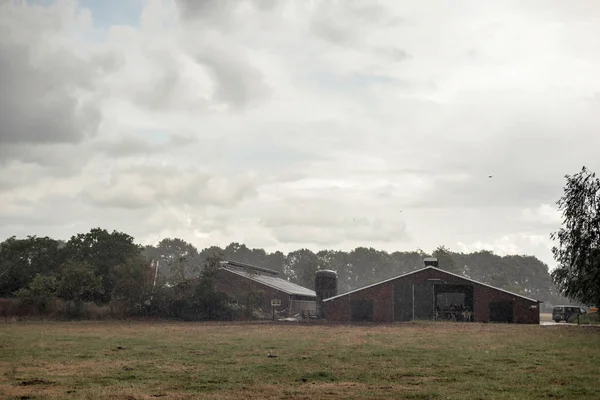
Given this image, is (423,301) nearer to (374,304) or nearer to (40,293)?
(374,304)

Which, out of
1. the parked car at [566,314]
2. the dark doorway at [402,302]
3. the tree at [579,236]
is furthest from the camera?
the parked car at [566,314]

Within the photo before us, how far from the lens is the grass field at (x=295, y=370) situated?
1551cm

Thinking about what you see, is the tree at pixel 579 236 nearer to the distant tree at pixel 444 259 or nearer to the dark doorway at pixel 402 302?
the dark doorway at pixel 402 302

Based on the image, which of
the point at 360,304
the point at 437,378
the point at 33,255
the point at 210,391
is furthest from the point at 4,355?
the point at 360,304

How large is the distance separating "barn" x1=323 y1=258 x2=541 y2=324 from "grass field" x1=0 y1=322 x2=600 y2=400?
33.5m

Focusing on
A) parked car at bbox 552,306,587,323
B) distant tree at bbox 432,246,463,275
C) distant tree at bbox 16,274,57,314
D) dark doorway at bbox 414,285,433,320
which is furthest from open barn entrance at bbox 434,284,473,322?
distant tree at bbox 432,246,463,275

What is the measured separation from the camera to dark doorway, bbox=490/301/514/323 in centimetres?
6259

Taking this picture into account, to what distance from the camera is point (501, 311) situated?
63031 millimetres

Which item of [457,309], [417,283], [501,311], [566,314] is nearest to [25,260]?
[417,283]

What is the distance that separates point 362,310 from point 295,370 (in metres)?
48.2

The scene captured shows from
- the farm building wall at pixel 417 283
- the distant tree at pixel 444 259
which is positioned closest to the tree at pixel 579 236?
the farm building wall at pixel 417 283

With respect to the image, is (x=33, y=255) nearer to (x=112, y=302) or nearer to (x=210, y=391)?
(x=112, y=302)

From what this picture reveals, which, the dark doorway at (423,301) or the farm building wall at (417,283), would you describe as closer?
the farm building wall at (417,283)

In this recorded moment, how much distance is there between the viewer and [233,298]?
204 feet
